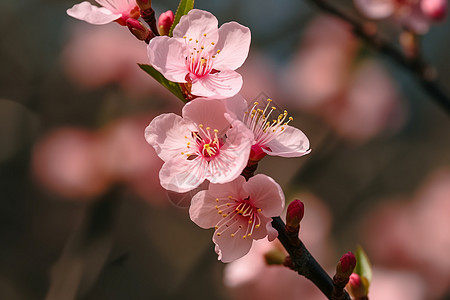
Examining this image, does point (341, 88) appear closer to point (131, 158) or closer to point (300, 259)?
point (131, 158)

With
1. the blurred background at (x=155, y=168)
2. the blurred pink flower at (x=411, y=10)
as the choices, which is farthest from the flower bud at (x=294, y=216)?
the blurred pink flower at (x=411, y=10)

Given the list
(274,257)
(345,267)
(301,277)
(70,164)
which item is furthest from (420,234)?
(345,267)

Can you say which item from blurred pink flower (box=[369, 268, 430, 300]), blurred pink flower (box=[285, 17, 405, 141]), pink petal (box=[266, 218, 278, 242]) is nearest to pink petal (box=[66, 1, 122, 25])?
pink petal (box=[266, 218, 278, 242])

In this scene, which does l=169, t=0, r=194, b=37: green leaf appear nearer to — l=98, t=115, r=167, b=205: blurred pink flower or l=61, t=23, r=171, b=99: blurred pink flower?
l=98, t=115, r=167, b=205: blurred pink flower

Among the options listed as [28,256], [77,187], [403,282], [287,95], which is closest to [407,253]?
[403,282]

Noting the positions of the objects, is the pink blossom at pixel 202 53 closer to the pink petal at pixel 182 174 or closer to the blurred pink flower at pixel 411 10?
the pink petal at pixel 182 174

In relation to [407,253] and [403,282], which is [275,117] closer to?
[403,282]
